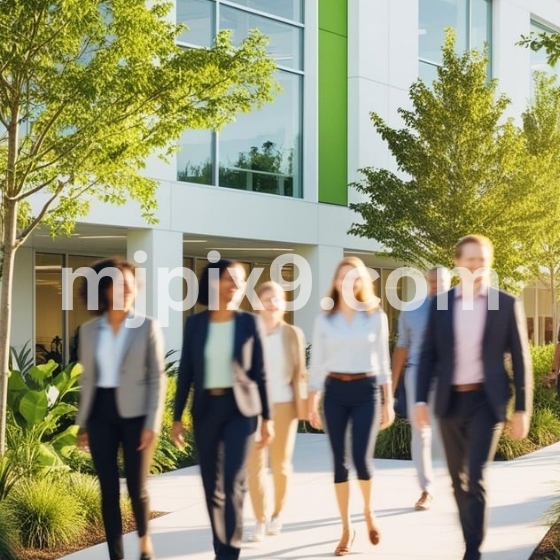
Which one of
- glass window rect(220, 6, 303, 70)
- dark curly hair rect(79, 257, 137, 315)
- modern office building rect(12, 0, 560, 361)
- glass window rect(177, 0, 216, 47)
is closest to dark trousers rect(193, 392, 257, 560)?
dark curly hair rect(79, 257, 137, 315)

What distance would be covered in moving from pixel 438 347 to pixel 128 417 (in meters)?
1.92

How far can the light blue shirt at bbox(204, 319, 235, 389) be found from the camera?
695cm

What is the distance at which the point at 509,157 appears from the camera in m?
20.4

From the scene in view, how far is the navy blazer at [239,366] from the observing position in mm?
6965

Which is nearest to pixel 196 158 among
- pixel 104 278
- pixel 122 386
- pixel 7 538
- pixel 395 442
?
pixel 395 442

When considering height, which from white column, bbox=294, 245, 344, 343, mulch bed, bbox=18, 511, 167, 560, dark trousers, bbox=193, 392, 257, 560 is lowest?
mulch bed, bbox=18, 511, 167, 560

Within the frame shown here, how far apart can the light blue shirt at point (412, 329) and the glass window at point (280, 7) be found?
13.3 m

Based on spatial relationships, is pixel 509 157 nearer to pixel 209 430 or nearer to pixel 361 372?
pixel 361 372

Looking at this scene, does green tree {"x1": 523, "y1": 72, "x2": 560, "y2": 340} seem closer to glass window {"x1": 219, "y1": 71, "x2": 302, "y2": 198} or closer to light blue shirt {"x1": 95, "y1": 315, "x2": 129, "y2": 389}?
glass window {"x1": 219, "y1": 71, "x2": 302, "y2": 198}

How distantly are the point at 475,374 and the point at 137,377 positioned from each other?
203 cm

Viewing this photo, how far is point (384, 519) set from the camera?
31.1 feet

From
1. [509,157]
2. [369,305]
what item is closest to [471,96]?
[509,157]

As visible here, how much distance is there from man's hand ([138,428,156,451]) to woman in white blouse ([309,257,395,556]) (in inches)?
57.4

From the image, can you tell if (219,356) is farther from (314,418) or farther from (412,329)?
(412,329)
